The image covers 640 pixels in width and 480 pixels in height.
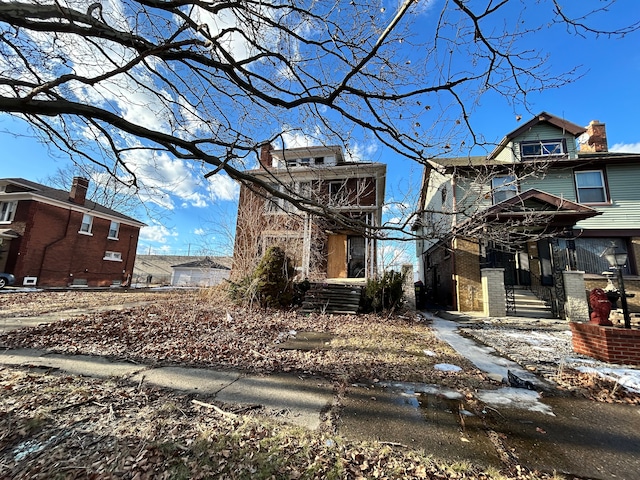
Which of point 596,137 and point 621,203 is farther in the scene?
point 596,137

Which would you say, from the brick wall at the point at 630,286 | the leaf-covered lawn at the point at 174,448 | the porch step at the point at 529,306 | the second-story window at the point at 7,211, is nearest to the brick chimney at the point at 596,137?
the brick wall at the point at 630,286

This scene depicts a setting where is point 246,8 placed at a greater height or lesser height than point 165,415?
greater

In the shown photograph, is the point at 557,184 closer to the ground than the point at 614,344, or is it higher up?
higher up

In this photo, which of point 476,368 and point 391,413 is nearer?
point 391,413

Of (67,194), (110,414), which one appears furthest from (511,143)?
(67,194)

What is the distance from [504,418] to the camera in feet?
8.89

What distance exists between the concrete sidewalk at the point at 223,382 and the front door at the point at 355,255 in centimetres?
1269

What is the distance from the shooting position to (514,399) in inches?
125

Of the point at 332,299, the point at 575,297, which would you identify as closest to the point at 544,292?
the point at 575,297

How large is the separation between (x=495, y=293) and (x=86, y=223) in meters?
25.7

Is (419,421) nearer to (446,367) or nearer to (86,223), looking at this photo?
(446,367)

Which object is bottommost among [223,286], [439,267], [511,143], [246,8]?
[223,286]

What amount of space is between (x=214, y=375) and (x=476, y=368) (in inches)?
149

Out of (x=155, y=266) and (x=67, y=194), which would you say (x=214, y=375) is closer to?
(x=67, y=194)
